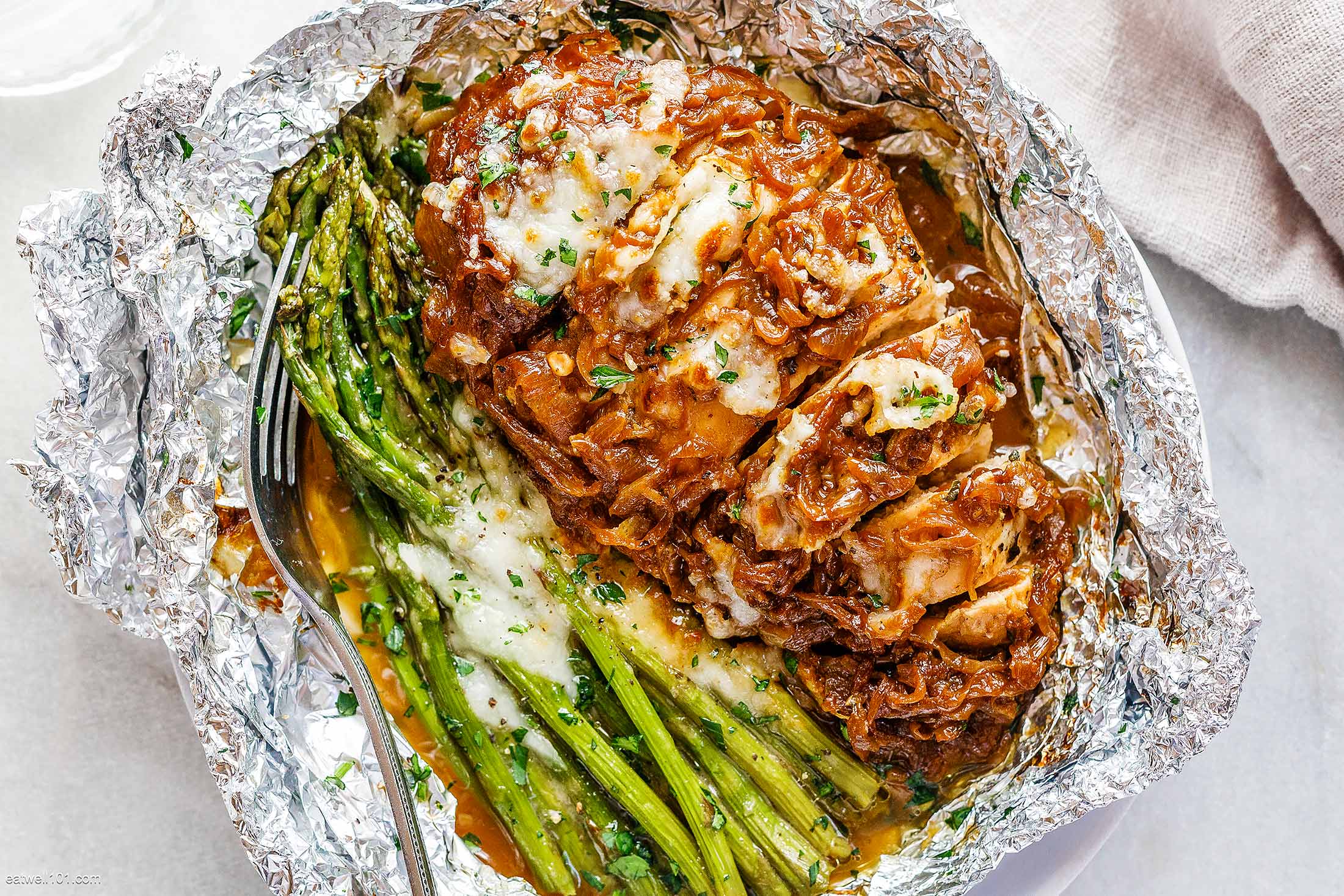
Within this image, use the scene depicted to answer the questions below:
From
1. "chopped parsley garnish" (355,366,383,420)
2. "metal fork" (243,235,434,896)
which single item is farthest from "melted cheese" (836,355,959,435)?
"metal fork" (243,235,434,896)

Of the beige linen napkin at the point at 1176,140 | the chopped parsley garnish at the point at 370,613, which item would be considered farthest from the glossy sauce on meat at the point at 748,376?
the beige linen napkin at the point at 1176,140

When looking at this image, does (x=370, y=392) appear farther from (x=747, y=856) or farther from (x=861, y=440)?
(x=747, y=856)

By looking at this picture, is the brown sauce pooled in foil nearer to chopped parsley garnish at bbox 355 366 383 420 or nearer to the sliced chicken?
the sliced chicken

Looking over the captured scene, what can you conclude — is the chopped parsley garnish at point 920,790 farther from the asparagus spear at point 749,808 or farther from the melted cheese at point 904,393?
the melted cheese at point 904,393

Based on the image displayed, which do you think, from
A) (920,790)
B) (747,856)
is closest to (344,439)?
(747,856)

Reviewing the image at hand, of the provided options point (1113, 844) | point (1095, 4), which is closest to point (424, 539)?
point (1113, 844)

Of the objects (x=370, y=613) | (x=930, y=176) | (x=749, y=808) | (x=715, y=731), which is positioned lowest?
(x=749, y=808)

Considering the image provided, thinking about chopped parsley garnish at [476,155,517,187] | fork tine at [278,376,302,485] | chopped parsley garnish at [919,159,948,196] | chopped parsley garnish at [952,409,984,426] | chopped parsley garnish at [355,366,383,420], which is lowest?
fork tine at [278,376,302,485]

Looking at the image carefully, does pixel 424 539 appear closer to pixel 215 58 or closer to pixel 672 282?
pixel 672 282
